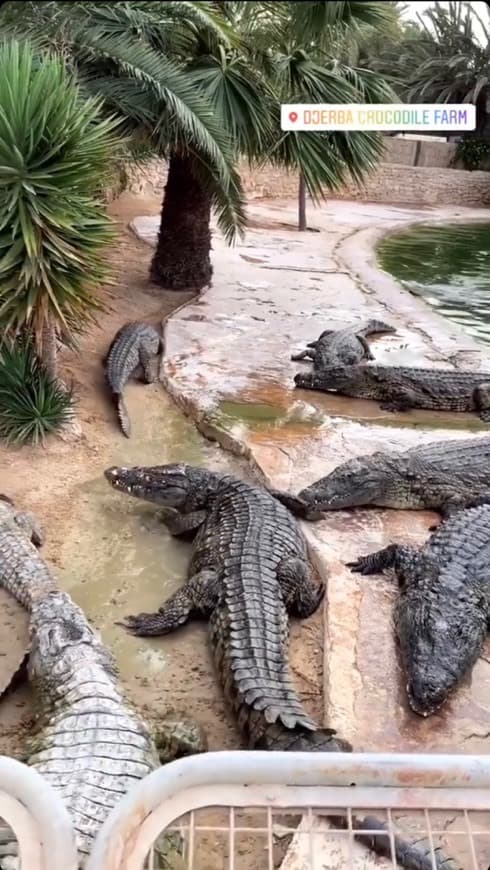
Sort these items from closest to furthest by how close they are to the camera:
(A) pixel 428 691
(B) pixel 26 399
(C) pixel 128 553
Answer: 1. (A) pixel 428 691
2. (C) pixel 128 553
3. (B) pixel 26 399

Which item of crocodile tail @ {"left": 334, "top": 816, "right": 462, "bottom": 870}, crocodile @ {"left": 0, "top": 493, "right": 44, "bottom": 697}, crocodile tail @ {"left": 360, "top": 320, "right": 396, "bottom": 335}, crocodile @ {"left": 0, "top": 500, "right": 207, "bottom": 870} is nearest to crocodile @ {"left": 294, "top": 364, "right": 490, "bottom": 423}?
crocodile tail @ {"left": 360, "top": 320, "right": 396, "bottom": 335}

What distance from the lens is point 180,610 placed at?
12.0ft

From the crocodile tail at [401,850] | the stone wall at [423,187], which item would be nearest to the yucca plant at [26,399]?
the crocodile tail at [401,850]

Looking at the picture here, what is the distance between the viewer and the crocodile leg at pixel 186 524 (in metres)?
4.44

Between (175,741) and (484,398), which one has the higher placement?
(484,398)

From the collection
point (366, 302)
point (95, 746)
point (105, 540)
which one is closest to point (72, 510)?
point (105, 540)

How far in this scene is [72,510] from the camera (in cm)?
461

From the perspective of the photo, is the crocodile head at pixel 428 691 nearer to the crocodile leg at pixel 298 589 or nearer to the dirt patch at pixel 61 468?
the crocodile leg at pixel 298 589

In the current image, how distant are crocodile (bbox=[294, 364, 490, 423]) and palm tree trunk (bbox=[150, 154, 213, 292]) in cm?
267

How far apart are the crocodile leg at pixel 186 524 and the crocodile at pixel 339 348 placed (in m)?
2.52

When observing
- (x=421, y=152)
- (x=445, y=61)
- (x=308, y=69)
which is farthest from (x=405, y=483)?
(x=445, y=61)

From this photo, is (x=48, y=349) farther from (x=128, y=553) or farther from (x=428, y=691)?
(x=428, y=691)

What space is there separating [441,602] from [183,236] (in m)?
5.94

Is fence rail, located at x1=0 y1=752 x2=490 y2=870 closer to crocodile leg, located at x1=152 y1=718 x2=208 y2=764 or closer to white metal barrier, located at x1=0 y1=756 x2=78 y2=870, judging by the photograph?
white metal barrier, located at x1=0 y1=756 x2=78 y2=870
